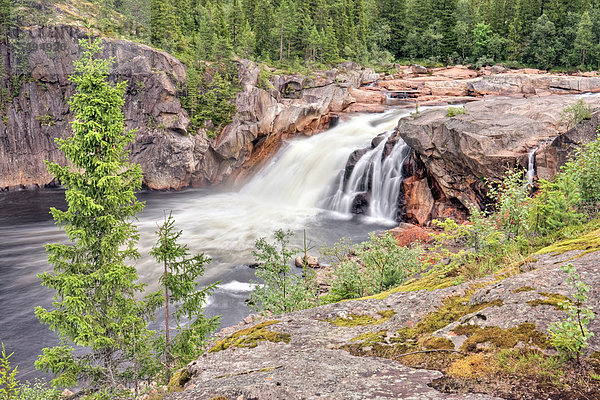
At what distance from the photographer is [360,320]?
6.92 meters

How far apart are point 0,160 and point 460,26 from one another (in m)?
74.1

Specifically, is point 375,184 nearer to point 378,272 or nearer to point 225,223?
point 225,223

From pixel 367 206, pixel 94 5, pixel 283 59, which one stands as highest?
pixel 94 5

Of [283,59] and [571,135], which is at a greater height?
[283,59]

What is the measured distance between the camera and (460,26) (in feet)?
239

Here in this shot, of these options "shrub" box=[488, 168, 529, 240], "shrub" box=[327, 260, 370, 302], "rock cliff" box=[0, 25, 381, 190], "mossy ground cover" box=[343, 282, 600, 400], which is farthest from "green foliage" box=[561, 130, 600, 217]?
"rock cliff" box=[0, 25, 381, 190]

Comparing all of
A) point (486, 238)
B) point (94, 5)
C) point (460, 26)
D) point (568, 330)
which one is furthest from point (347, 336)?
point (460, 26)

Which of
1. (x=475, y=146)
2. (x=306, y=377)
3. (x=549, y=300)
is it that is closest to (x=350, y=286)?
(x=306, y=377)

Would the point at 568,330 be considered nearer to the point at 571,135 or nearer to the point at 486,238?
the point at 486,238

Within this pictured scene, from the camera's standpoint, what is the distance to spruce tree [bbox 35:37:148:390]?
35.7 feet

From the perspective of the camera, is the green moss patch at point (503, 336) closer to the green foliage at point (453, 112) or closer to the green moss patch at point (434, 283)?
the green moss patch at point (434, 283)

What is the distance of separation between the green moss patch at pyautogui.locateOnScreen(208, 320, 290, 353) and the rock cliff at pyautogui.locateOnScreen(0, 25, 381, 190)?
34.0 meters

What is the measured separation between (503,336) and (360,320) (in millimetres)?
2630

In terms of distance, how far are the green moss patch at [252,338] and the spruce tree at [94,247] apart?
17.9 feet
